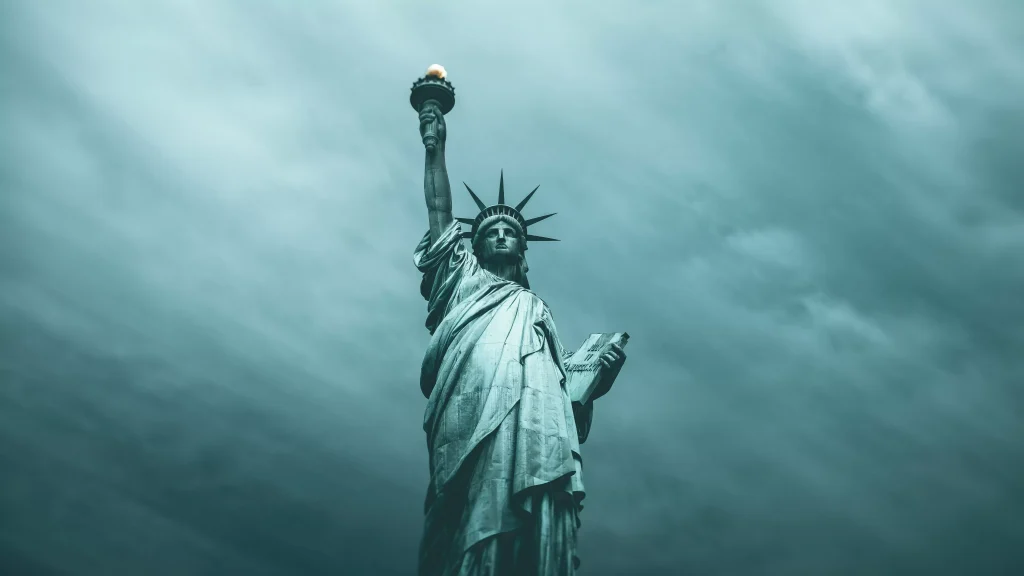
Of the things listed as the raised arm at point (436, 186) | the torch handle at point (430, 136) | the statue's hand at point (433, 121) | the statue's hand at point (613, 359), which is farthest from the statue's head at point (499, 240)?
the statue's hand at point (613, 359)

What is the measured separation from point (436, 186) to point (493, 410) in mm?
4682

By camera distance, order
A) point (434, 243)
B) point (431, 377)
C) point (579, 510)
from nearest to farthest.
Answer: point (579, 510), point (431, 377), point (434, 243)

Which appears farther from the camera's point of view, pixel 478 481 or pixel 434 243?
pixel 434 243

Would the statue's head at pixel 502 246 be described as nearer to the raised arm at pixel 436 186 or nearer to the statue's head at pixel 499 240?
the statue's head at pixel 499 240

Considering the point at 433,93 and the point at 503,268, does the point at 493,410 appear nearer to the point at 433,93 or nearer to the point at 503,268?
the point at 503,268

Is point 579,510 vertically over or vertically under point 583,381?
under

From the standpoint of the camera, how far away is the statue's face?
1554 cm

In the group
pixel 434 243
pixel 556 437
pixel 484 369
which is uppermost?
pixel 434 243

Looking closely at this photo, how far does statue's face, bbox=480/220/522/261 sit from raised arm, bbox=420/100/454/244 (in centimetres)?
66

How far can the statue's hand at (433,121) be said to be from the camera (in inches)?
634

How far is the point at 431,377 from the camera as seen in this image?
46.0 feet

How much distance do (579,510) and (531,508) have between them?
99 cm

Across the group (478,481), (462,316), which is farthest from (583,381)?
(478,481)

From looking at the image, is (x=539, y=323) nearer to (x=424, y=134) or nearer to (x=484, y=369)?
(x=484, y=369)
